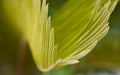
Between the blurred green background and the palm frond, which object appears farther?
the blurred green background

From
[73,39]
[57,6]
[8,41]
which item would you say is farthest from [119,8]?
[8,41]

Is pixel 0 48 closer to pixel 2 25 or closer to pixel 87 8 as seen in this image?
pixel 2 25

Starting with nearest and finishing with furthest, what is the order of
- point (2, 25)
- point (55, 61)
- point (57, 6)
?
point (55, 61), point (57, 6), point (2, 25)

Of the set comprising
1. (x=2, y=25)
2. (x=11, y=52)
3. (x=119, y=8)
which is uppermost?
(x=119, y=8)

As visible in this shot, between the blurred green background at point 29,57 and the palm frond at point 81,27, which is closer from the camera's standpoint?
the palm frond at point 81,27

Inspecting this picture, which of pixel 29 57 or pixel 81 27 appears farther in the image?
pixel 29 57

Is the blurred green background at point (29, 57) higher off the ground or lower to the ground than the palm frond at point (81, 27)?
lower

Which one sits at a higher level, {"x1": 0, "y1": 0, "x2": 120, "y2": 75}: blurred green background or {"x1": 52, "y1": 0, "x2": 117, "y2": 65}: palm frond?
{"x1": 52, "y1": 0, "x2": 117, "y2": 65}: palm frond

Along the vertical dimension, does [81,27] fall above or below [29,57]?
above
